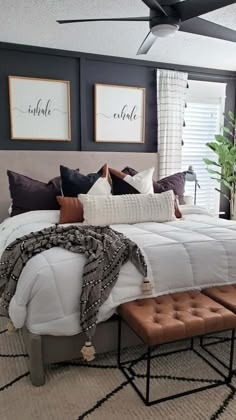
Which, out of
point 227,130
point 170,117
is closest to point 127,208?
point 170,117

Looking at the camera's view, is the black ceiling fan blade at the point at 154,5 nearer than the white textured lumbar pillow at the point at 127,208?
Yes

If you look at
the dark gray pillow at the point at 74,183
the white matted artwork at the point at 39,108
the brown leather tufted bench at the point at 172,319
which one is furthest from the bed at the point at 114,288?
the white matted artwork at the point at 39,108

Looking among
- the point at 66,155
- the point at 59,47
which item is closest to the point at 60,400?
the point at 66,155

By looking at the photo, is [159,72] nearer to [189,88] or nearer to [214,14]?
[189,88]

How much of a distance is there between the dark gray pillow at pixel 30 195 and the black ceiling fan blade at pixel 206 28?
179cm

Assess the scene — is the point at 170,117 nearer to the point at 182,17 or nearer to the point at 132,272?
the point at 182,17

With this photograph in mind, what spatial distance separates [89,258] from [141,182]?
5.14ft

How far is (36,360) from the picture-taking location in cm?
178

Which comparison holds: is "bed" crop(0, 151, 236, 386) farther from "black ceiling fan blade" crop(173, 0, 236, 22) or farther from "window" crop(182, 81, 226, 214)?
"window" crop(182, 81, 226, 214)

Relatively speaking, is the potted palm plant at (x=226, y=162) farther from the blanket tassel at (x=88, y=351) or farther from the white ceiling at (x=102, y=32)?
the blanket tassel at (x=88, y=351)

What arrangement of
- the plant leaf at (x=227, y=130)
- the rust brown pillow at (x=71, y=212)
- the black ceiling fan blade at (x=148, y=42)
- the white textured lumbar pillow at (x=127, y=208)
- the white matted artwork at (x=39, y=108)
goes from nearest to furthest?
the black ceiling fan blade at (x=148, y=42) → the white textured lumbar pillow at (x=127, y=208) → the rust brown pillow at (x=71, y=212) → the white matted artwork at (x=39, y=108) → the plant leaf at (x=227, y=130)

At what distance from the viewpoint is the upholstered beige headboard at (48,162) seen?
3.65 m

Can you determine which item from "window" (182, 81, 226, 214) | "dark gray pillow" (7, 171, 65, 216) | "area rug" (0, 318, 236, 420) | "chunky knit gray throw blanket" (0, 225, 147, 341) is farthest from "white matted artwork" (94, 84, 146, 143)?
"area rug" (0, 318, 236, 420)

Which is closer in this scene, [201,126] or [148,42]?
[148,42]
